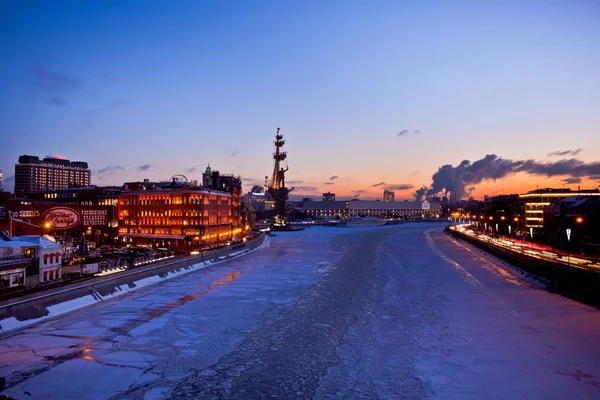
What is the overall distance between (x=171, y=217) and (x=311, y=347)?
5557cm

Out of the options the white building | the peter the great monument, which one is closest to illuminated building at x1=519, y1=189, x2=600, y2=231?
the peter the great monument

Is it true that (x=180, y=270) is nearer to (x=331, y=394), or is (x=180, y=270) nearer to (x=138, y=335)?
(x=138, y=335)

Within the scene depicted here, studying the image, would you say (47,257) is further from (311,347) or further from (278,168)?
(278,168)

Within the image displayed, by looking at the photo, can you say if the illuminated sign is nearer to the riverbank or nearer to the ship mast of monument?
the riverbank

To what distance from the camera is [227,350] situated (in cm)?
1405

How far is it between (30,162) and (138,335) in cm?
21442

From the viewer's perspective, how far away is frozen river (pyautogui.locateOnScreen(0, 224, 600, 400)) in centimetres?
1096

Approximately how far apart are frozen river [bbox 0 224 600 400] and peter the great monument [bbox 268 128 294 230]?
89.8 meters

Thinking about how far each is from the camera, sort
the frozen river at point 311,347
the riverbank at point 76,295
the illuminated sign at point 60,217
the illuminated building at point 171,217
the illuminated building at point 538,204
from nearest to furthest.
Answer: the frozen river at point 311,347 < the riverbank at point 76,295 < the illuminated sign at point 60,217 < the illuminated building at point 171,217 < the illuminated building at point 538,204

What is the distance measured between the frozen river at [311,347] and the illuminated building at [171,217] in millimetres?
39303

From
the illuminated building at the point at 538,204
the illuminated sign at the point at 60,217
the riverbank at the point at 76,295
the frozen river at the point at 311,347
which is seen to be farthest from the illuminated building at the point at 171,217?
the illuminated building at the point at 538,204

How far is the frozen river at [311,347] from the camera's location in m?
11.0

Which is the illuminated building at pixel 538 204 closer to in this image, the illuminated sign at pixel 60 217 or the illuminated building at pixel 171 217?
the illuminated building at pixel 171 217

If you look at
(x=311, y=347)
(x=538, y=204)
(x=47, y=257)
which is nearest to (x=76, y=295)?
(x=47, y=257)
